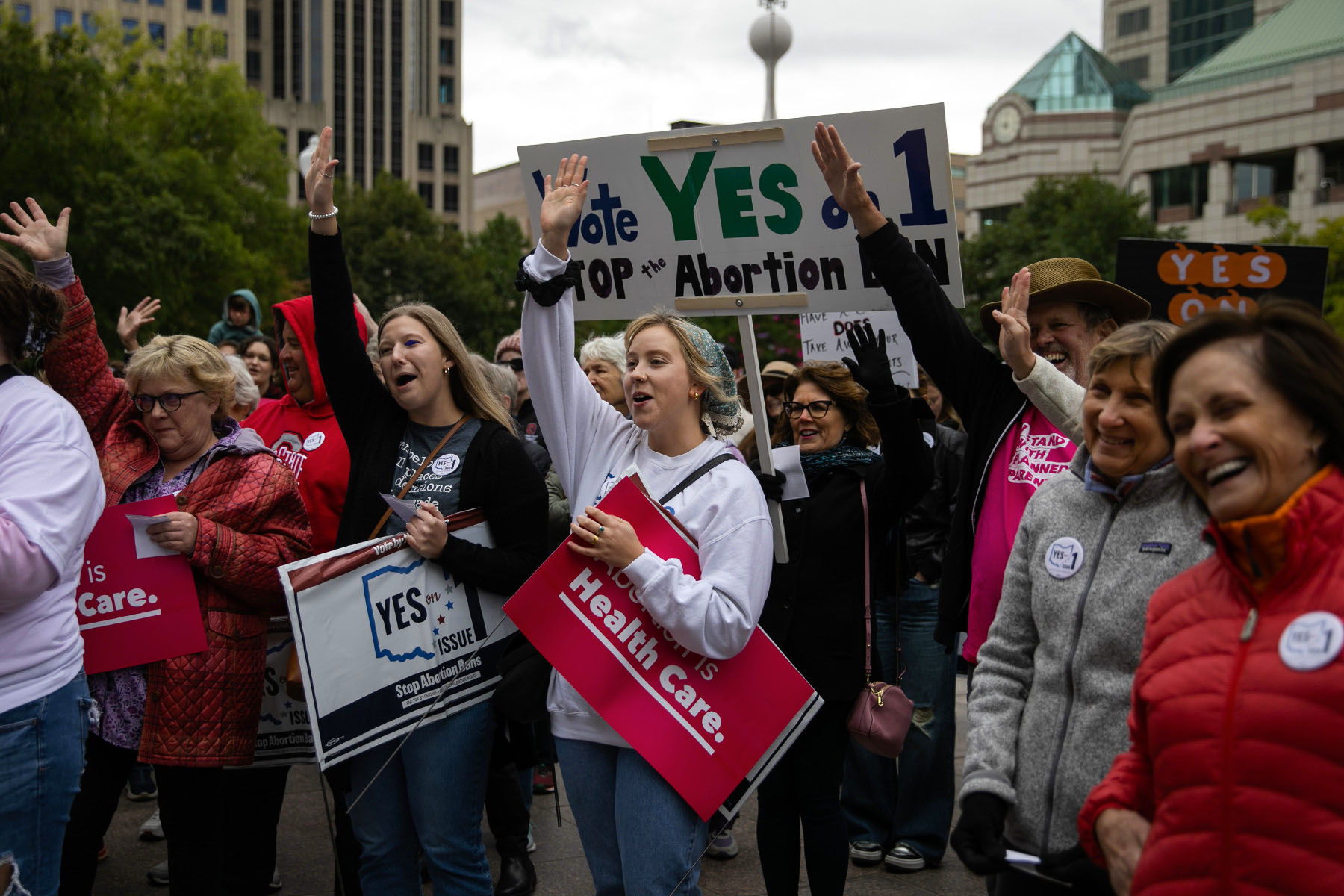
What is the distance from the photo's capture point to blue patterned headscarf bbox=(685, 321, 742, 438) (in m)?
3.46

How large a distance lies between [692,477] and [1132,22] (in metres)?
88.3

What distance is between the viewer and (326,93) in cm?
10606

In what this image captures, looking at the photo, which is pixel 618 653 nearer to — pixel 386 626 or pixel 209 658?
pixel 386 626

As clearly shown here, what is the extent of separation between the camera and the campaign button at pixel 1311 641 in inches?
67.9

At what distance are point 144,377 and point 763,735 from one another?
2372 millimetres

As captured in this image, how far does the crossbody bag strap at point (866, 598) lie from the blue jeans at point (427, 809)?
4.13 feet

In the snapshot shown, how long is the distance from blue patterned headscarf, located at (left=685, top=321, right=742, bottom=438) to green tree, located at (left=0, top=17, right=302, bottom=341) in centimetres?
2257

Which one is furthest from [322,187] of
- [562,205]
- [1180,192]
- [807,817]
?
[1180,192]

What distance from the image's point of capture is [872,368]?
12.1ft

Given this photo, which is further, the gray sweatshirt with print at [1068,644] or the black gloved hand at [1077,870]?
the gray sweatshirt with print at [1068,644]

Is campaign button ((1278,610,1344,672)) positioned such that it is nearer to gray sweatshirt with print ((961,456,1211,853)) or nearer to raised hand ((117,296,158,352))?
gray sweatshirt with print ((961,456,1211,853))

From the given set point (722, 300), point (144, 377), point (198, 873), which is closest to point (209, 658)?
point (198, 873)

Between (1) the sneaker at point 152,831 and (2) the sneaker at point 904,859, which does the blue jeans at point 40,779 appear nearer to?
(1) the sneaker at point 152,831

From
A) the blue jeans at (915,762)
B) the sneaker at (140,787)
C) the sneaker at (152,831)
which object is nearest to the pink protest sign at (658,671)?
the blue jeans at (915,762)
